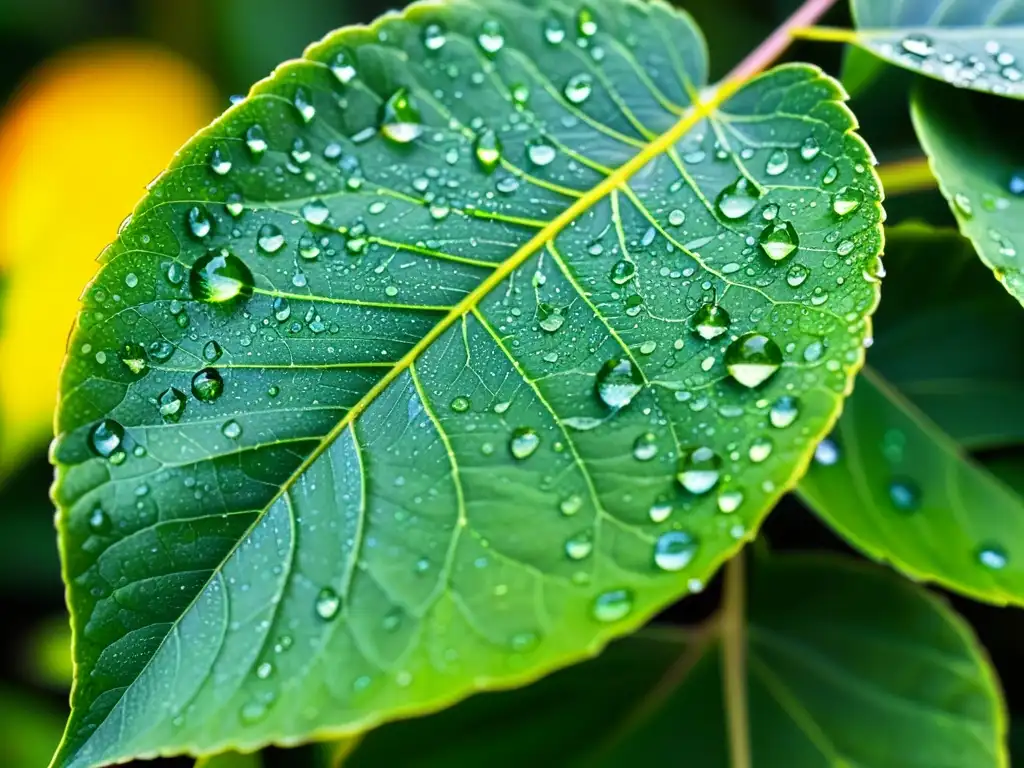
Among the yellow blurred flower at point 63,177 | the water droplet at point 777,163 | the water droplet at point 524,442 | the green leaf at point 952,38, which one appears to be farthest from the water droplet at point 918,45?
the yellow blurred flower at point 63,177

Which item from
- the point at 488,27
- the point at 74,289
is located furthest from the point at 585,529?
the point at 74,289

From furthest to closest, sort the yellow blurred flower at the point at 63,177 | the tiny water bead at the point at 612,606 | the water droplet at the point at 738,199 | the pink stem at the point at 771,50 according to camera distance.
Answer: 1. the yellow blurred flower at the point at 63,177
2. the pink stem at the point at 771,50
3. the water droplet at the point at 738,199
4. the tiny water bead at the point at 612,606

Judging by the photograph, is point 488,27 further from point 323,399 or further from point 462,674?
point 462,674

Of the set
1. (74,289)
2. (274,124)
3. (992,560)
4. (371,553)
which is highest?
(274,124)

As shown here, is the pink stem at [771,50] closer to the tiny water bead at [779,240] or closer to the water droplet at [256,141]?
the tiny water bead at [779,240]

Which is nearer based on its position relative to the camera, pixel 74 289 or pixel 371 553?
pixel 371 553

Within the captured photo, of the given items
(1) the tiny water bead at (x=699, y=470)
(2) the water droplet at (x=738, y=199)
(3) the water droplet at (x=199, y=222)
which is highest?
(3) the water droplet at (x=199, y=222)

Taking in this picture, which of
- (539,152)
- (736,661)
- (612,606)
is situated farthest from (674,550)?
(736,661)
